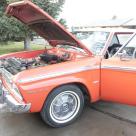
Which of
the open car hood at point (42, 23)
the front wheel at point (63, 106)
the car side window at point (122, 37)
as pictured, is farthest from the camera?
the car side window at point (122, 37)

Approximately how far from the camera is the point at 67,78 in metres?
3.74

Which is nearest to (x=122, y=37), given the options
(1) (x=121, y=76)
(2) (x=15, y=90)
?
(1) (x=121, y=76)

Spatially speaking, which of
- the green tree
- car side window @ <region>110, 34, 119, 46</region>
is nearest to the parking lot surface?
car side window @ <region>110, 34, 119, 46</region>

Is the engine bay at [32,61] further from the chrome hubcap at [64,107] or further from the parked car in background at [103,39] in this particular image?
the chrome hubcap at [64,107]

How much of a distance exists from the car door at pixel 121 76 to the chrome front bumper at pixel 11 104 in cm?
141

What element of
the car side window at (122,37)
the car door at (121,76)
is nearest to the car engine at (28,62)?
the car door at (121,76)

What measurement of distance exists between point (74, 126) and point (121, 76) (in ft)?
3.80

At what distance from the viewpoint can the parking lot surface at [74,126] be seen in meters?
3.76

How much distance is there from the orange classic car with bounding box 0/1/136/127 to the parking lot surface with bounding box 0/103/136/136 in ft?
0.56

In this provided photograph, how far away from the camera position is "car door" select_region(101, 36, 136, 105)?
3822 millimetres

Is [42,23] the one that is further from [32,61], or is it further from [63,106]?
[63,106]

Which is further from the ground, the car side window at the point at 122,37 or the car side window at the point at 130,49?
the car side window at the point at 122,37

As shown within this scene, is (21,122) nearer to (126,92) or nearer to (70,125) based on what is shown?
(70,125)

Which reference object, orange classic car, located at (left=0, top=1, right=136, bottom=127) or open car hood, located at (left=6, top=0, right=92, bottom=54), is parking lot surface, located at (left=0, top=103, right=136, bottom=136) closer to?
orange classic car, located at (left=0, top=1, right=136, bottom=127)
